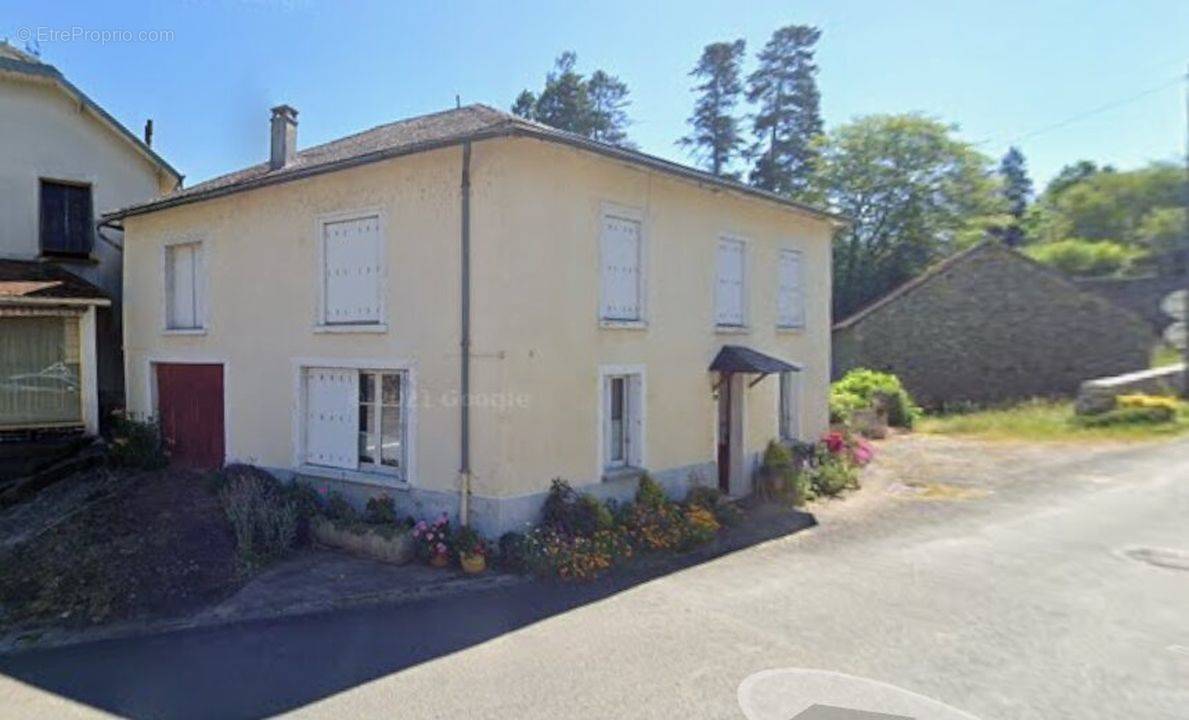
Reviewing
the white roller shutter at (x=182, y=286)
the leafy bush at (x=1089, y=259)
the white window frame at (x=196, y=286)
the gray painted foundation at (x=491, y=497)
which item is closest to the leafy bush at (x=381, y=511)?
the gray painted foundation at (x=491, y=497)

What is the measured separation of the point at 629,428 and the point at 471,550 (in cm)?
289

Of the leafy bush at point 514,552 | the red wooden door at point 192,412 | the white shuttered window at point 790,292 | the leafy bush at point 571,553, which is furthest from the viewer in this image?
the white shuttered window at point 790,292

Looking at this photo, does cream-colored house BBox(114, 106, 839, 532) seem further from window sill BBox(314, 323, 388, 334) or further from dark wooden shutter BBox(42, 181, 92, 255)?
dark wooden shutter BBox(42, 181, 92, 255)

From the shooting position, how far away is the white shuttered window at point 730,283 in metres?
11.1

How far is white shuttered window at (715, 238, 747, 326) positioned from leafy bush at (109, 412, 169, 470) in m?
9.43

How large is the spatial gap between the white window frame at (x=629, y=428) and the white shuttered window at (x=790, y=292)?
13.1ft

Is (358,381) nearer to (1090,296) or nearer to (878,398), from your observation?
(878,398)

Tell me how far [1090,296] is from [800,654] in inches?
899

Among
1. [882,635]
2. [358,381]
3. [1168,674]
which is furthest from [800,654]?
[358,381]

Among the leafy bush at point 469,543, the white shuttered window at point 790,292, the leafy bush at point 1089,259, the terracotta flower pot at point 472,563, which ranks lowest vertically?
the terracotta flower pot at point 472,563

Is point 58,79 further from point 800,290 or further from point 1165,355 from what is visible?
point 1165,355

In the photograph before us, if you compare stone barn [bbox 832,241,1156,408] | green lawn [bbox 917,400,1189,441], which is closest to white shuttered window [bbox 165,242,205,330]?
green lawn [bbox 917,400,1189,441]

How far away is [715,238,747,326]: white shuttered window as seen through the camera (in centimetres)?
1113

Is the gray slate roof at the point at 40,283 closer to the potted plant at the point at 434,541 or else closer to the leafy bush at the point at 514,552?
the potted plant at the point at 434,541
